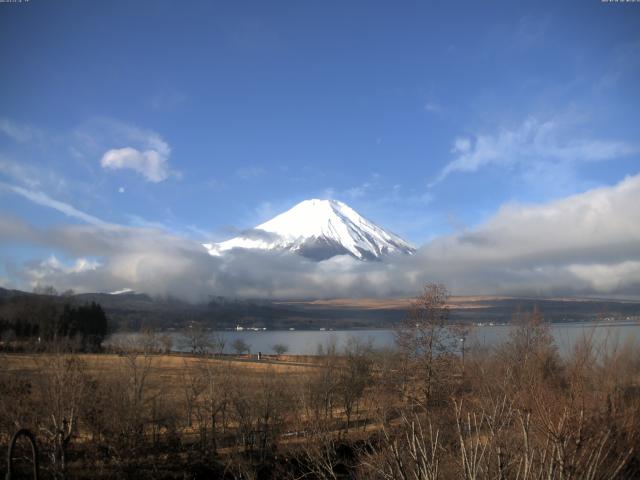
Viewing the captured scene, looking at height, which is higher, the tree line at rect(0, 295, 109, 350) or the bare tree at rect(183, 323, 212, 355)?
the tree line at rect(0, 295, 109, 350)

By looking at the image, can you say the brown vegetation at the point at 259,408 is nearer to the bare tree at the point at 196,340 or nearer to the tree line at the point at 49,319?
the tree line at the point at 49,319

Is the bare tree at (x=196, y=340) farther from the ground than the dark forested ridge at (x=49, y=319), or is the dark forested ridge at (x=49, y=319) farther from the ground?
the dark forested ridge at (x=49, y=319)

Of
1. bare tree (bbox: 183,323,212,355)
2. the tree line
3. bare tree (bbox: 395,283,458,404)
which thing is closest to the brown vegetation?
bare tree (bbox: 395,283,458,404)

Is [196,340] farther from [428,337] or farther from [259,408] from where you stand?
[428,337]

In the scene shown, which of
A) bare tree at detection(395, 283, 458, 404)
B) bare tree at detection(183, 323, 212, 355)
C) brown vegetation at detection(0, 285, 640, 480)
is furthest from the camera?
bare tree at detection(183, 323, 212, 355)

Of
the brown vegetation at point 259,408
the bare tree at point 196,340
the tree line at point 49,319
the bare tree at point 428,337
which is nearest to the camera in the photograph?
the brown vegetation at point 259,408

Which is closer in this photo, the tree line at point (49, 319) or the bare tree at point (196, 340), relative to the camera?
the tree line at point (49, 319)

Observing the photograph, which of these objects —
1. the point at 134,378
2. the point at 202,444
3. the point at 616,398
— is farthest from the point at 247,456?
the point at 616,398

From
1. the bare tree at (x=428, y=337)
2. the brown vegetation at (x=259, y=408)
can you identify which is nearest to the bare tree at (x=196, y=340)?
the brown vegetation at (x=259, y=408)

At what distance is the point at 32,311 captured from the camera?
270ft

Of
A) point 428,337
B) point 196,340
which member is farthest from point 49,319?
point 428,337

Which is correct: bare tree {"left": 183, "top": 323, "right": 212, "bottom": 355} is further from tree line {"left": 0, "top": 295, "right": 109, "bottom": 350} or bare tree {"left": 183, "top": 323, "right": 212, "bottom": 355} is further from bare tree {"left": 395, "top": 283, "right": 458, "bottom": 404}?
bare tree {"left": 395, "top": 283, "right": 458, "bottom": 404}

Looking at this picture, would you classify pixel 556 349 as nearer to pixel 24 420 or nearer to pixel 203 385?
pixel 203 385

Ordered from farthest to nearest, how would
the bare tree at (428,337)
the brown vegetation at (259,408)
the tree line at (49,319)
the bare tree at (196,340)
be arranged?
the bare tree at (196,340), the tree line at (49,319), the bare tree at (428,337), the brown vegetation at (259,408)
